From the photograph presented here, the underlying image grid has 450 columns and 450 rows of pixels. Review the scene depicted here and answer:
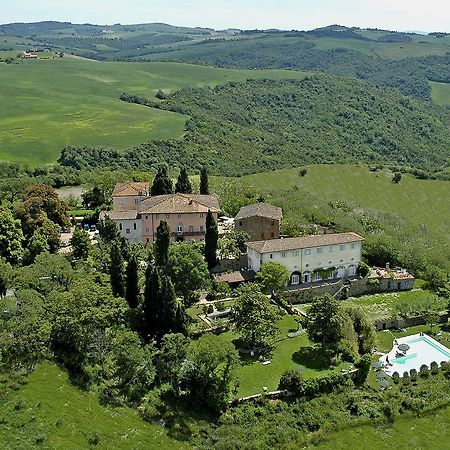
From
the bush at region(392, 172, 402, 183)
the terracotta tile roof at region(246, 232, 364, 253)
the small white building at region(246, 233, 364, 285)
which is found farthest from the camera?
the bush at region(392, 172, 402, 183)

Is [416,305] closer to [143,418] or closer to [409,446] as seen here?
[409,446]

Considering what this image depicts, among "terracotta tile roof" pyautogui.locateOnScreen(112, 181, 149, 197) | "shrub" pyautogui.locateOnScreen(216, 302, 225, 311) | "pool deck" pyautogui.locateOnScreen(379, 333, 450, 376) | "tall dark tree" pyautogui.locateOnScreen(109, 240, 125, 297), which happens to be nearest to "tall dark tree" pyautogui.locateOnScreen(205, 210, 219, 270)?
"shrub" pyautogui.locateOnScreen(216, 302, 225, 311)

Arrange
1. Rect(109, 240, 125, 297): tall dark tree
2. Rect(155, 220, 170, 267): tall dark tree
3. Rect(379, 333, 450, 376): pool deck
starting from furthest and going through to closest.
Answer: Rect(155, 220, 170, 267): tall dark tree, Rect(109, 240, 125, 297): tall dark tree, Rect(379, 333, 450, 376): pool deck

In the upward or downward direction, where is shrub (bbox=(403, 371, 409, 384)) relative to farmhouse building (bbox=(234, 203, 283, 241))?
downward

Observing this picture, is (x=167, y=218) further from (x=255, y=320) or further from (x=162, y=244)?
(x=255, y=320)

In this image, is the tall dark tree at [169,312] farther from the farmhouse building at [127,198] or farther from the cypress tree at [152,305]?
the farmhouse building at [127,198]

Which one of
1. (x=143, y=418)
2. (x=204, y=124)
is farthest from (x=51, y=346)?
(x=204, y=124)

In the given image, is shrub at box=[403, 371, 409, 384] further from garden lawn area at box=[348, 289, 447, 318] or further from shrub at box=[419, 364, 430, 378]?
garden lawn area at box=[348, 289, 447, 318]
